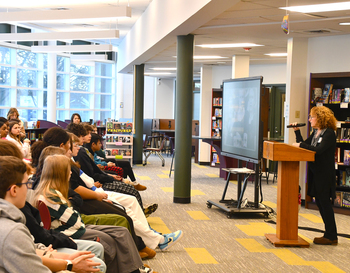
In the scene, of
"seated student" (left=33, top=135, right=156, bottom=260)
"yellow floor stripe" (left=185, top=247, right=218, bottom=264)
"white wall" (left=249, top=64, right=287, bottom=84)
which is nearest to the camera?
"seated student" (left=33, top=135, right=156, bottom=260)

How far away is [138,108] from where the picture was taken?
39.9 ft

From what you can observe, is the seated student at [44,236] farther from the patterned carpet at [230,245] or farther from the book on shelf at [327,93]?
the book on shelf at [327,93]

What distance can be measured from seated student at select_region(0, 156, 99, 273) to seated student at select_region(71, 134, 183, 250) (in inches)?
81.6

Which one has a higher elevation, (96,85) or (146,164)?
(96,85)

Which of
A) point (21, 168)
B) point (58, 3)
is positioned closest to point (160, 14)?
point (58, 3)

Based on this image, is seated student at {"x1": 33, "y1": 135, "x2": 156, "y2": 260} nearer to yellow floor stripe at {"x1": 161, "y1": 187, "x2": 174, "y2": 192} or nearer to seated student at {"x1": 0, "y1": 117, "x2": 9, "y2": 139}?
seated student at {"x1": 0, "y1": 117, "x2": 9, "y2": 139}

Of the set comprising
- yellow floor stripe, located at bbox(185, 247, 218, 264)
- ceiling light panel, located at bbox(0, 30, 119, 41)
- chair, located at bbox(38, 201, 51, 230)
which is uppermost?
ceiling light panel, located at bbox(0, 30, 119, 41)

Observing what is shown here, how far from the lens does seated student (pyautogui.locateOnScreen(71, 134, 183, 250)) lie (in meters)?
3.94

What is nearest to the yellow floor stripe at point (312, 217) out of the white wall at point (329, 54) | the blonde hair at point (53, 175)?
the white wall at point (329, 54)

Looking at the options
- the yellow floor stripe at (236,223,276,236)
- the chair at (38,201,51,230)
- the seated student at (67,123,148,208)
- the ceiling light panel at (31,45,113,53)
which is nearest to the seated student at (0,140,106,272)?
the chair at (38,201,51,230)

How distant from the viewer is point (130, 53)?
1209 centimetres

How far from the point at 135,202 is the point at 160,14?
4570 mm

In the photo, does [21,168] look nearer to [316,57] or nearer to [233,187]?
[316,57]

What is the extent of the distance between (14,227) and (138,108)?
10610 mm
